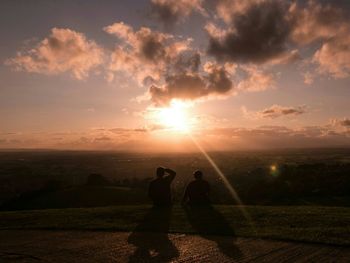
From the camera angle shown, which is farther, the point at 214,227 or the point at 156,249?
the point at 214,227

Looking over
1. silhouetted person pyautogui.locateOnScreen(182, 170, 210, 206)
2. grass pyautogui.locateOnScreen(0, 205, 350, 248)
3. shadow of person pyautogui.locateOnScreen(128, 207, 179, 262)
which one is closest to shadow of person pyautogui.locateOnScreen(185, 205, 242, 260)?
grass pyautogui.locateOnScreen(0, 205, 350, 248)

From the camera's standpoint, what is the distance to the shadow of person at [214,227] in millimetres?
9352

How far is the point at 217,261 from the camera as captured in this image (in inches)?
331

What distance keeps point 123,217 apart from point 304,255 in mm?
6976

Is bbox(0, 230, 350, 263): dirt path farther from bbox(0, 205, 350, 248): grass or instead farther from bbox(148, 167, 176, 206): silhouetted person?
bbox(148, 167, 176, 206): silhouetted person

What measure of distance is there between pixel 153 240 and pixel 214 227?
2109 millimetres

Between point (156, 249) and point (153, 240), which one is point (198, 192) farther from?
point (156, 249)

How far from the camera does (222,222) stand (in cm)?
1234

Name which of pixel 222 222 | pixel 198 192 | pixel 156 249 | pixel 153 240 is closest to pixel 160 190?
pixel 198 192

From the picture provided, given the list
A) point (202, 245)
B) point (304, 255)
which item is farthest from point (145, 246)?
point (304, 255)

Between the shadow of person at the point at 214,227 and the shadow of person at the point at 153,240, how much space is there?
0.90 metres

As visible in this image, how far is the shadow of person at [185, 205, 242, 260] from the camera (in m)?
9.35

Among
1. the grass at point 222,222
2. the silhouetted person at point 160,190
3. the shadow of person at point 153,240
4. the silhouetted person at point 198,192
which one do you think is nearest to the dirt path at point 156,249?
the shadow of person at point 153,240

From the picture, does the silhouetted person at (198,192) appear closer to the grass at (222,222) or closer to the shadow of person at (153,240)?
the grass at (222,222)
